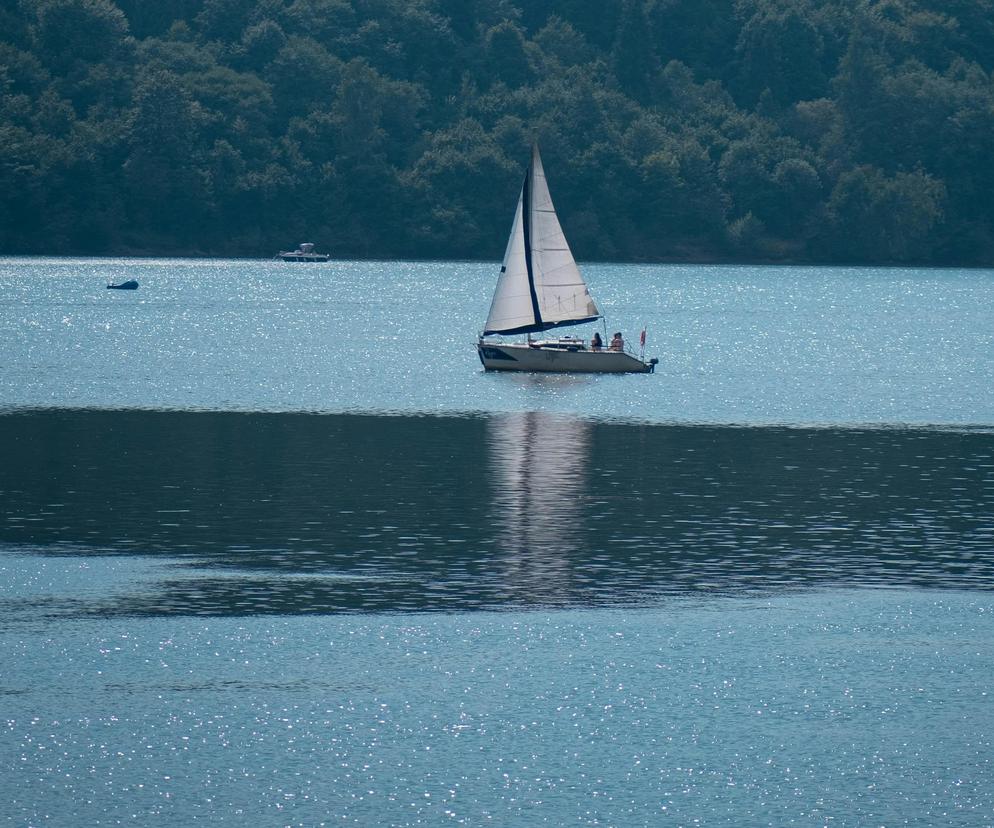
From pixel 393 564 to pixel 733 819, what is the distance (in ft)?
59.3

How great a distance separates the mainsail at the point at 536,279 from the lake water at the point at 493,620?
96.0ft

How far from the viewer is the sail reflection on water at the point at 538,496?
44.3 m

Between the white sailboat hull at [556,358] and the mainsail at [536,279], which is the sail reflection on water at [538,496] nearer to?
the white sailboat hull at [556,358]

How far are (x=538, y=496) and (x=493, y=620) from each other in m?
17.9

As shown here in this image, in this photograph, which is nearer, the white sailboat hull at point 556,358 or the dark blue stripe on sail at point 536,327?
the white sailboat hull at point 556,358

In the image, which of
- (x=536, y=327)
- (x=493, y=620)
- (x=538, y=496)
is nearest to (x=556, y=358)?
(x=536, y=327)

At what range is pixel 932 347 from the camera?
14862cm

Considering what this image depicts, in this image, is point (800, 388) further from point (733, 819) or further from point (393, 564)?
point (733, 819)

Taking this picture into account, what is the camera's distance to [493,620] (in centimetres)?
3903

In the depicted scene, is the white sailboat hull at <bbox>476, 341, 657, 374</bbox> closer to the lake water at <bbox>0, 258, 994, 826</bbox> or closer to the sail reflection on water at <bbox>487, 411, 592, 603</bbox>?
the sail reflection on water at <bbox>487, 411, 592, 603</bbox>

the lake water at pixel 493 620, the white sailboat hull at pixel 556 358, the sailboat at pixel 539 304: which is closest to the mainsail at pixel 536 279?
the sailboat at pixel 539 304

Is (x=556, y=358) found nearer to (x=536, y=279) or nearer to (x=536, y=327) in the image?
(x=536, y=327)

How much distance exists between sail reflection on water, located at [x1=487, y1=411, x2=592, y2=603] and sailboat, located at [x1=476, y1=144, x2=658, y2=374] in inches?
979

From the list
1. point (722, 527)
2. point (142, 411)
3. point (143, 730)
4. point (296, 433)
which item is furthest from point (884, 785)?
point (142, 411)
